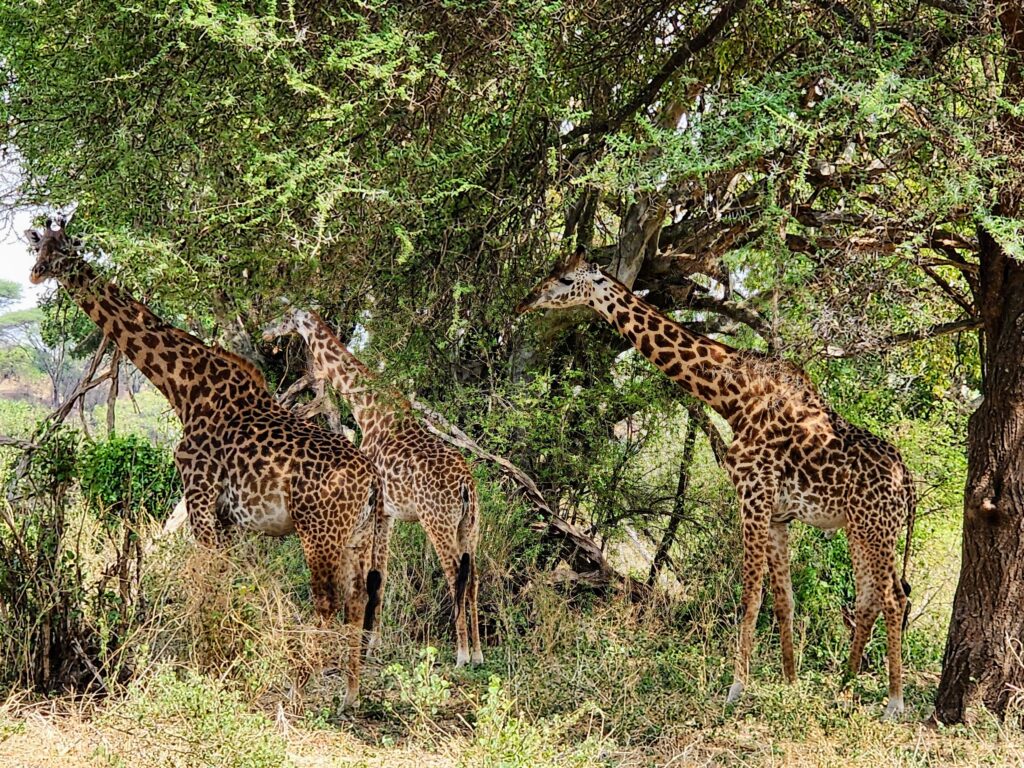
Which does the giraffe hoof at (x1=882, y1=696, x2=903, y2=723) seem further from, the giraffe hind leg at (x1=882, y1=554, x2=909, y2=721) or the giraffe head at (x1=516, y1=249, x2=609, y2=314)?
the giraffe head at (x1=516, y1=249, x2=609, y2=314)

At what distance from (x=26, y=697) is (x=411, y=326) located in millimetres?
3008

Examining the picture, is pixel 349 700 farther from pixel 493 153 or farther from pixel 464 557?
pixel 493 153

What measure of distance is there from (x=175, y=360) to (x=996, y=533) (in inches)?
206

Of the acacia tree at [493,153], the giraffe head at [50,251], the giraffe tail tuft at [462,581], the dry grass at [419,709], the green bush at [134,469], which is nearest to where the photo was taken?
the dry grass at [419,709]

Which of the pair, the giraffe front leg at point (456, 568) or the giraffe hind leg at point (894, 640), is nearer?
the giraffe hind leg at point (894, 640)

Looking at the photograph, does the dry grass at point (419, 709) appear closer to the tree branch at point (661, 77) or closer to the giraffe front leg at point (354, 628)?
the giraffe front leg at point (354, 628)

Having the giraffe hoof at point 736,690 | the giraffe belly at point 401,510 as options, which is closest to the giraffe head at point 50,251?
the giraffe belly at point 401,510

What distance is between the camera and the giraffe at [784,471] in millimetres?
7508

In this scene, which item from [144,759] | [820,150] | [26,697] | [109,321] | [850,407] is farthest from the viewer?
[850,407]

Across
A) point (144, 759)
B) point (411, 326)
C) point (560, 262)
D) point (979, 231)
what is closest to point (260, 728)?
point (144, 759)

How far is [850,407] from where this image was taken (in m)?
10.1

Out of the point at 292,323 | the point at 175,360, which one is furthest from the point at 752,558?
the point at 175,360

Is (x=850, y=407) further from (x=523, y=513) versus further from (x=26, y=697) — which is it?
(x=26, y=697)

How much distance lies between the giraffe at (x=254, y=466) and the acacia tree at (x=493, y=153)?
1.71 ft
